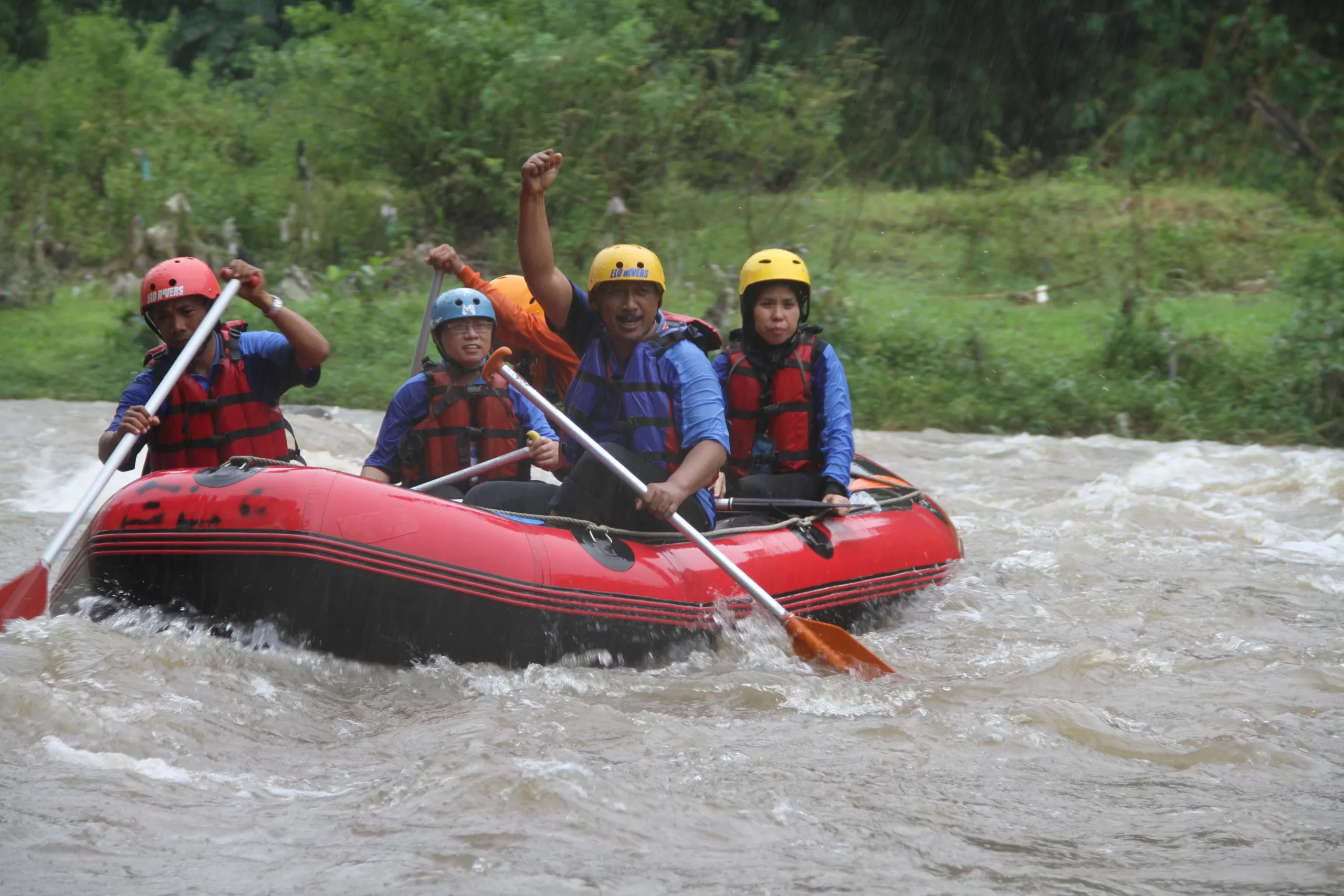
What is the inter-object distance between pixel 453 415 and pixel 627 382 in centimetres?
69

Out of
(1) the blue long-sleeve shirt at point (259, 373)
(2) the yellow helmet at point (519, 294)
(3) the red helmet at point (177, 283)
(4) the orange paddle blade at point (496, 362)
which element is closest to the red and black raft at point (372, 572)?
(4) the orange paddle blade at point (496, 362)

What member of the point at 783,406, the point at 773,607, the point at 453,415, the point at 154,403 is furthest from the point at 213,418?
the point at 783,406

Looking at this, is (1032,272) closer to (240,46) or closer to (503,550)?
(503,550)

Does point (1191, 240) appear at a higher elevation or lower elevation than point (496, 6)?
lower

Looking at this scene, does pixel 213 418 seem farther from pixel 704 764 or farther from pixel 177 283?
pixel 704 764

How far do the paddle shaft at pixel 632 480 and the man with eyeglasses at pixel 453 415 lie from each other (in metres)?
0.41

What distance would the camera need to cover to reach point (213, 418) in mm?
4570

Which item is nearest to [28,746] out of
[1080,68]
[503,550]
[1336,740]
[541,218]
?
[503,550]

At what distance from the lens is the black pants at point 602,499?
4477 millimetres

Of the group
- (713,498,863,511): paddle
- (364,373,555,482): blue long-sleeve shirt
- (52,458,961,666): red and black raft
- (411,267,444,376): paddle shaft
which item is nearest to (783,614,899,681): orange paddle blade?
(52,458,961,666): red and black raft

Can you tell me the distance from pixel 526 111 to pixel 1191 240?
222 inches

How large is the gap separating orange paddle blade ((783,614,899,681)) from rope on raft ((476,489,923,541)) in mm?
389

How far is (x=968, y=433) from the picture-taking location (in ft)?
30.8

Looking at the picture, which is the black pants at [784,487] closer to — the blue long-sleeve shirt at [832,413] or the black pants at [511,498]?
the blue long-sleeve shirt at [832,413]
